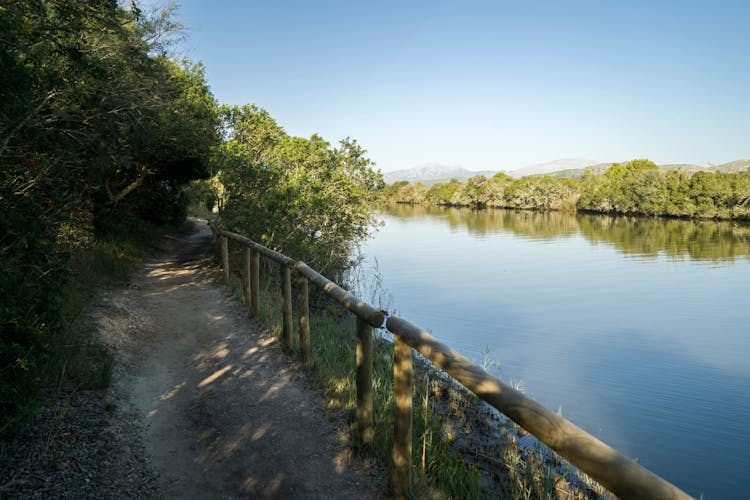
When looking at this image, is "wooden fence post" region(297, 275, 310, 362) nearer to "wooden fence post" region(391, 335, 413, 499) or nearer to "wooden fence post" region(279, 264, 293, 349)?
"wooden fence post" region(279, 264, 293, 349)

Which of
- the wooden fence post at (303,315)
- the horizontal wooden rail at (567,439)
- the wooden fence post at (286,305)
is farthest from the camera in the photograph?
the wooden fence post at (286,305)

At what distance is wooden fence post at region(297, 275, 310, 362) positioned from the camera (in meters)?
5.73

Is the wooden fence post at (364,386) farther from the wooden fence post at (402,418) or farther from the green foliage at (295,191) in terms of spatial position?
the green foliage at (295,191)

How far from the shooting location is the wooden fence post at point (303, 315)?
5.73 metres

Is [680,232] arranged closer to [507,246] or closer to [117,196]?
[507,246]

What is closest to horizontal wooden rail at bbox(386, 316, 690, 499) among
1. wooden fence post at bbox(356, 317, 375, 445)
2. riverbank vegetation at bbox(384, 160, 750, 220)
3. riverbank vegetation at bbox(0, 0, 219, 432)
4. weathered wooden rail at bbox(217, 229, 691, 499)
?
weathered wooden rail at bbox(217, 229, 691, 499)

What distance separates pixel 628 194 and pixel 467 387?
238 ft

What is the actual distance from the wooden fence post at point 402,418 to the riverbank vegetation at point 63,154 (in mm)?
2760

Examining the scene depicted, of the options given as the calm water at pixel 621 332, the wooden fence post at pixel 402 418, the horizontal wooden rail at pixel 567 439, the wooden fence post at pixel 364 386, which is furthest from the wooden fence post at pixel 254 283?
the calm water at pixel 621 332

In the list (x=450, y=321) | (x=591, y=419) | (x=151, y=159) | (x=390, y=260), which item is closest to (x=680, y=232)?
(x=390, y=260)

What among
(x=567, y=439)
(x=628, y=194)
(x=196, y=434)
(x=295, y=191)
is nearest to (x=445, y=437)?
(x=196, y=434)

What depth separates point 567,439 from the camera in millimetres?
1962

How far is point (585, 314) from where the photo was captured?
55.4 feet

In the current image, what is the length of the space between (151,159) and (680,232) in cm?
4560
